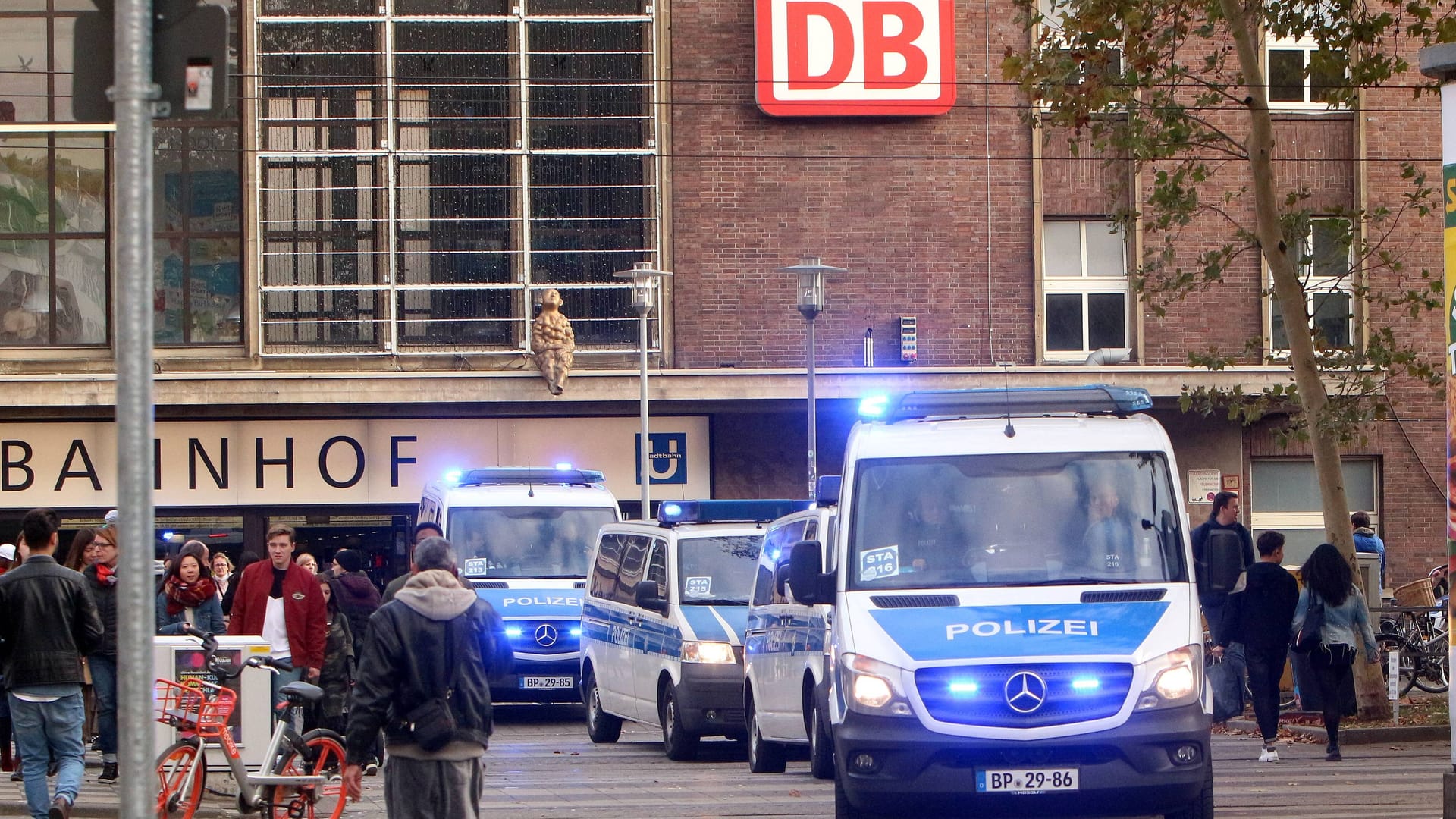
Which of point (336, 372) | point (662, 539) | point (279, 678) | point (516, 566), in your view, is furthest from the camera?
point (336, 372)

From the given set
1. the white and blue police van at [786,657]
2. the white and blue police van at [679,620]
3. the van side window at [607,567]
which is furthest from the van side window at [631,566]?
the white and blue police van at [786,657]

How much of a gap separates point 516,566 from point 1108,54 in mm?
8083

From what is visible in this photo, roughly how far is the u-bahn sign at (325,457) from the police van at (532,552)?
848cm

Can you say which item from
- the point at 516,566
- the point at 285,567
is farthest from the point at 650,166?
the point at 285,567

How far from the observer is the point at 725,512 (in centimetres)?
1680

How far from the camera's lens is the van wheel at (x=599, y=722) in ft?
Result: 58.5

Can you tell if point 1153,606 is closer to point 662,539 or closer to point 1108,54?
A: point 662,539

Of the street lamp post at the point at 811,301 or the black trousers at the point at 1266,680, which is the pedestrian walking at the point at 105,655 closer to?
the black trousers at the point at 1266,680

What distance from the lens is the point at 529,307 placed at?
29.7 meters

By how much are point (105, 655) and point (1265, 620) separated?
8.32 m

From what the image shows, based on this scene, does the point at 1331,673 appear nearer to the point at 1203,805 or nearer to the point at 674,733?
the point at 674,733

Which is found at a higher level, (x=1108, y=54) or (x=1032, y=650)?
(x=1108, y=54)

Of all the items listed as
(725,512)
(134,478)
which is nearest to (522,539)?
(725,512)

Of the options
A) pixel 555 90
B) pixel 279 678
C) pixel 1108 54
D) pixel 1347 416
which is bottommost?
pixel 279 678
